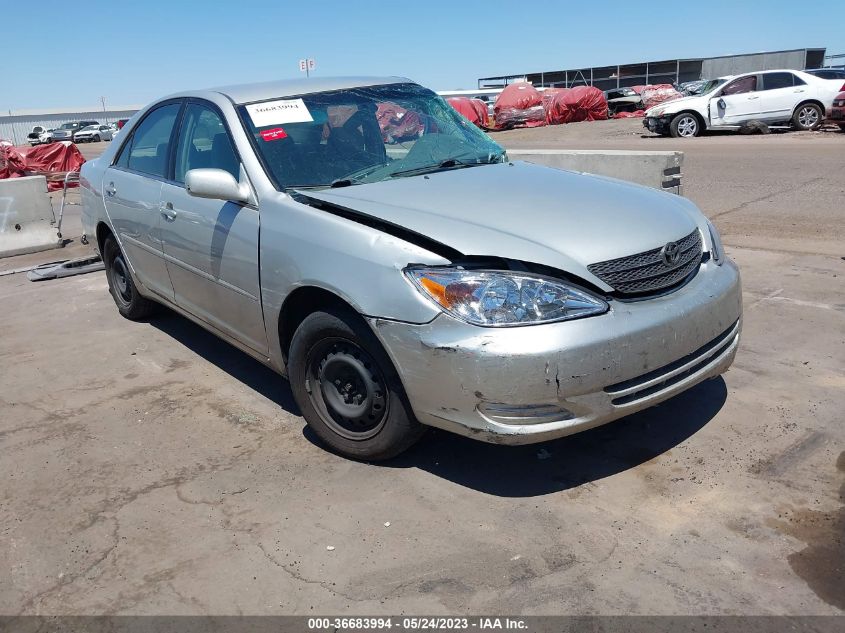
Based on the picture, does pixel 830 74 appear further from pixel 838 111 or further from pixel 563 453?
pixel 563 453

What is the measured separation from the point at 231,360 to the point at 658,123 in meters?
19.2

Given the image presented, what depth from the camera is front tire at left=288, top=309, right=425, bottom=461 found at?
322cm

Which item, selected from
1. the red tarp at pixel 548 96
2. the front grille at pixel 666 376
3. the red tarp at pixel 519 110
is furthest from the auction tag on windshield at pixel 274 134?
the red tarp at pixel 548 96

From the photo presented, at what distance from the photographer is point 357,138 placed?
4.15 metres

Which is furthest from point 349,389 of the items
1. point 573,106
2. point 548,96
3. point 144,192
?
point 548,96

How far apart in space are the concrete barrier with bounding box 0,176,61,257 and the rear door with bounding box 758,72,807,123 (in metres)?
17.9

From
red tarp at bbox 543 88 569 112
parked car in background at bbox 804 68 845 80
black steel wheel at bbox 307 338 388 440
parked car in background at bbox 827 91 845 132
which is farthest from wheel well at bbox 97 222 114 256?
red tarp at bbox 543 88 569 112

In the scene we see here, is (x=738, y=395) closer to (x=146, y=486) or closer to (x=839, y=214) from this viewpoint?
(x=146, y=486)

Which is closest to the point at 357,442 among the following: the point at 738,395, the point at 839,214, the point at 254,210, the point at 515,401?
the point at 515,401

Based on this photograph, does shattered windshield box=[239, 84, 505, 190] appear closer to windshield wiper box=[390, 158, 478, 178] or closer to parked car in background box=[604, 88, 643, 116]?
windshield wiper box=[390, 158, 478, 178]

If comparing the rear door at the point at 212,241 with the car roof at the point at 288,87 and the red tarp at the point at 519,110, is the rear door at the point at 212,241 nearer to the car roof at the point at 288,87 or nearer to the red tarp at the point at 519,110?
the car roof at the point at 288,87

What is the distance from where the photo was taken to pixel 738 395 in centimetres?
405

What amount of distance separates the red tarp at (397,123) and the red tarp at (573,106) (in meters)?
29.4

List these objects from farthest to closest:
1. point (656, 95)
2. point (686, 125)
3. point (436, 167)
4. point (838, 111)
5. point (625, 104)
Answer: point (656, 95) < point (625, 104) < point (686, 125) < point (838, 111) < point (436, 167)
